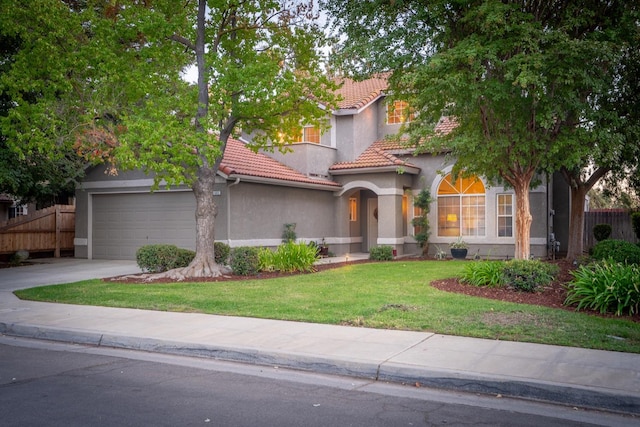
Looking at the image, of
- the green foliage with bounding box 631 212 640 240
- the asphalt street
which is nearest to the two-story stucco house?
the green foliage with bounding box 631 212 640 240

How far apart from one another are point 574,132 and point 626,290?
465 cm

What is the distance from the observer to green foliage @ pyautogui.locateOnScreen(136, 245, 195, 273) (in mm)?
A: 16875

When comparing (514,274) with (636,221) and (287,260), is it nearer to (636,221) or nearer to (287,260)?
(287,260)

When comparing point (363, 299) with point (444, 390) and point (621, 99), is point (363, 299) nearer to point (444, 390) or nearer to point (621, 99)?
point (444, 390)

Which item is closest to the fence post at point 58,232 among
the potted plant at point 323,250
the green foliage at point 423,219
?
the potted plant at point 323,250

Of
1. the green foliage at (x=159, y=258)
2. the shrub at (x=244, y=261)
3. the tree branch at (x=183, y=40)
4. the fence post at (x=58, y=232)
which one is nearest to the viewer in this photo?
the tree branch at (x=183, y=40)

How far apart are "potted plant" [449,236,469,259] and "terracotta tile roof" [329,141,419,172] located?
366cm

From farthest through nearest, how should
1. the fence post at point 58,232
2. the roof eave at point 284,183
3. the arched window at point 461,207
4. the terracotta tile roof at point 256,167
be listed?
1. the fence post at point 58,232
2. the arched window at point 461,207
3. the terracotta tile roof at point 256,167
4. the roof eave at point 284,183

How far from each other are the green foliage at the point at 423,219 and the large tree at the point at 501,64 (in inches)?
320

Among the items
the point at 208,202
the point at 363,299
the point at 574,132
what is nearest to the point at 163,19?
the point at 208,202

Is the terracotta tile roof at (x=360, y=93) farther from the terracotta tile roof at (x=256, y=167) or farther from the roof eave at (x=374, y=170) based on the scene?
the terracotta tile roof at (x=256, y=167)

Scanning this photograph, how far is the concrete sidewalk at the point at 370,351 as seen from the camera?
6043 mm

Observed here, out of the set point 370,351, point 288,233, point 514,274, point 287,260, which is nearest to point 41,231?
point 288,233

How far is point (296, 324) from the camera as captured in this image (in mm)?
9250
